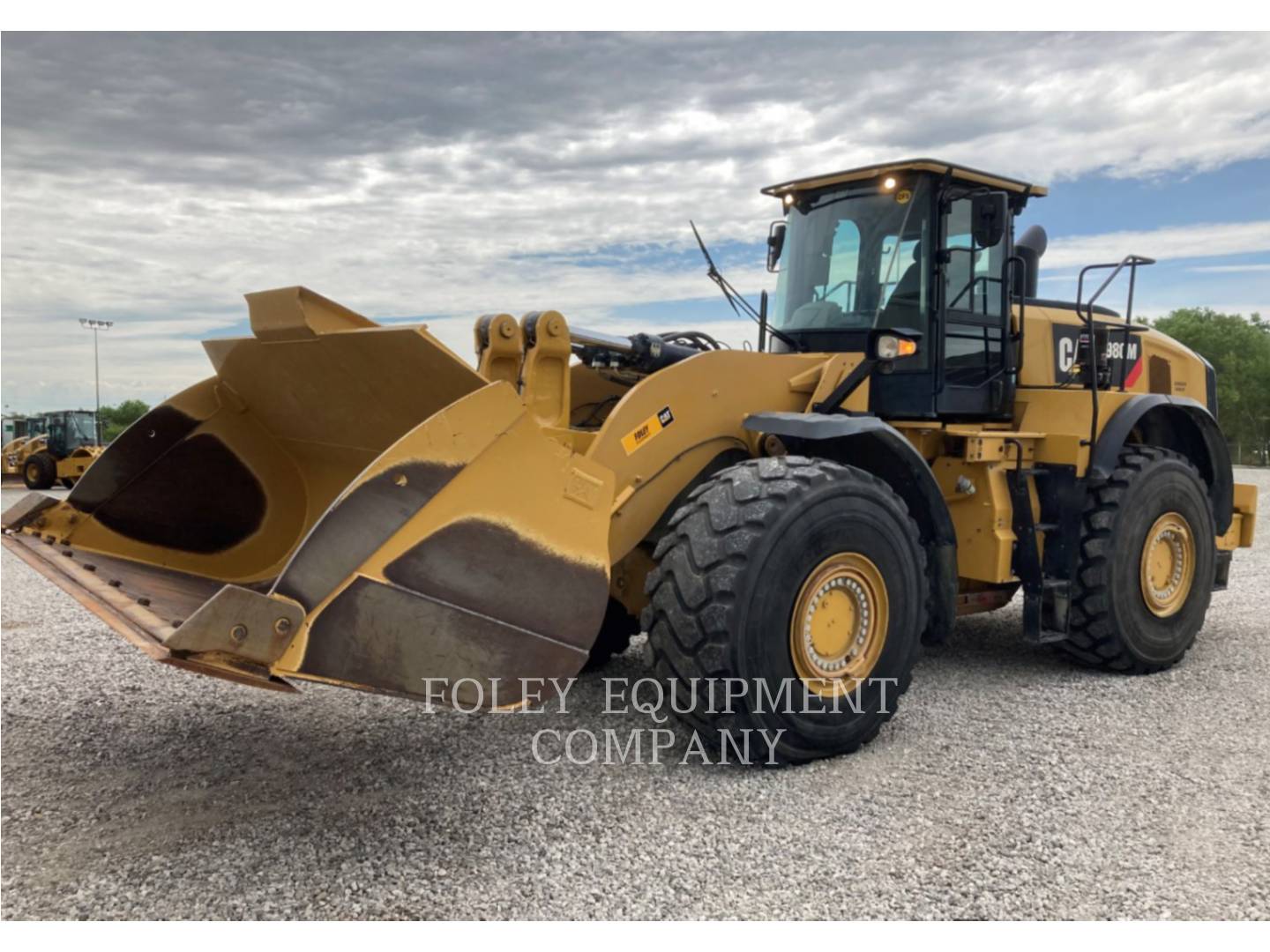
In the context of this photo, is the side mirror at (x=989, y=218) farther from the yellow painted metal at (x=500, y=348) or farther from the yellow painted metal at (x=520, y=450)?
the yellow painted metal at (x=500, y=348)

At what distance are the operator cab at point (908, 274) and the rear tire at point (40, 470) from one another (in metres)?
24.2

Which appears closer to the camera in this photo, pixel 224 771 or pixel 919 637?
pixel 224 771

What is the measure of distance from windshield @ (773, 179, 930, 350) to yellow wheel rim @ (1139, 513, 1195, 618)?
2000mm

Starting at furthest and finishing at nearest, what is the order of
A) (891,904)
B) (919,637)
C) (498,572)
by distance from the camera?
1. (919,637)
2. (498,572)
3. (891,904)

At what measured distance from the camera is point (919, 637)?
15.4 ft

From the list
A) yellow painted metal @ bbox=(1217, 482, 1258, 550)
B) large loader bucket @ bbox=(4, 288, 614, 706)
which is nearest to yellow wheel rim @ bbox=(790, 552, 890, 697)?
large loader bucket @ bbox=(4, 288, 614, 706)

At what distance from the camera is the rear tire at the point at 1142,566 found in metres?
5.84

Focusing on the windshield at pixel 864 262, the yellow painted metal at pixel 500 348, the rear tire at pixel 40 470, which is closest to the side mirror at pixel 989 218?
the windshield at pixel 864 262

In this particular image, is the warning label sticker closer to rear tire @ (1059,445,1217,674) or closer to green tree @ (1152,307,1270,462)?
rear tire @ (1059,445,1217,674)

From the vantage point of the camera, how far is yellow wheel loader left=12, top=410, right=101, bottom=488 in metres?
25.3

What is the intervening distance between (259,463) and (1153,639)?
193 inches

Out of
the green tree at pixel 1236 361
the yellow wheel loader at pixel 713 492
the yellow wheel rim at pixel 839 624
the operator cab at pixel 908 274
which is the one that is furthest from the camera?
the green tree at pixel 1236 361

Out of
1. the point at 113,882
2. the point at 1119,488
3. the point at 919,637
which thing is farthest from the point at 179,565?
the point at 1119,488

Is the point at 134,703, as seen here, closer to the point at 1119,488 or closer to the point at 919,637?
the point at 919,637
